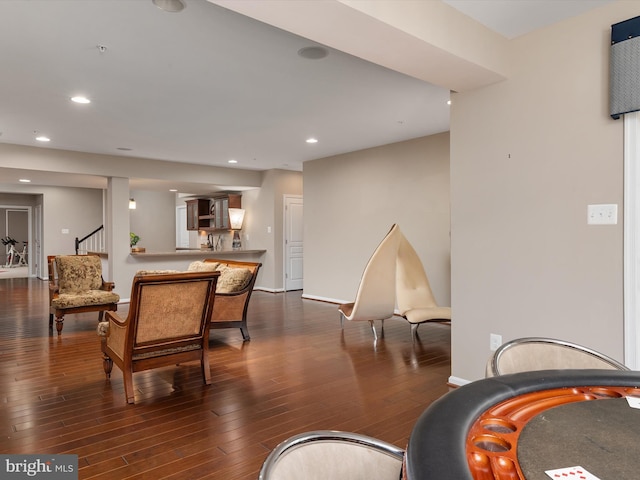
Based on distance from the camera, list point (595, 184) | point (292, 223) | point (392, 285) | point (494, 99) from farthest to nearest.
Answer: point (292, 223), point (392, 285), point (494, 99), point (595, 184)

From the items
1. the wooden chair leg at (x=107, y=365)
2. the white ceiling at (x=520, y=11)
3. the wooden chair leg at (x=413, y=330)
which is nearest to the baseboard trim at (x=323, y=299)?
the wooden chair leg at (x=413, y=330)

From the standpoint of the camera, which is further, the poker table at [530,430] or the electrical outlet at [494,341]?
the electrical outlet at [494,341]

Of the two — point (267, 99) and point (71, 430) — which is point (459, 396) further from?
point (267, 99)

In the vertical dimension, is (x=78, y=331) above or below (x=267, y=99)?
below

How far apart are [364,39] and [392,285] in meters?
3.10

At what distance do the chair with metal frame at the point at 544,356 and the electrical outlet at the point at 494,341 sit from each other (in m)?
1.38

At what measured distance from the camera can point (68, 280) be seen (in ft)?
17.8

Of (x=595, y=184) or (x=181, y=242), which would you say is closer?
(x=595, y=184)

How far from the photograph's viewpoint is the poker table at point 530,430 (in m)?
0.71

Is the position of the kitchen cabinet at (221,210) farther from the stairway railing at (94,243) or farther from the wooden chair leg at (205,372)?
the wooden chair leg at (205,372)

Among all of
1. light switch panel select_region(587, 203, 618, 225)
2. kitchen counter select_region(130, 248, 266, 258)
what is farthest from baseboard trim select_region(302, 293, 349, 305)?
light switch panel select_region(587, 203, 618, 225)

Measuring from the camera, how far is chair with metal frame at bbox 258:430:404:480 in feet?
2.86

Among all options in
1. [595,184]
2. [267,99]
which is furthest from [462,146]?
[267,99]

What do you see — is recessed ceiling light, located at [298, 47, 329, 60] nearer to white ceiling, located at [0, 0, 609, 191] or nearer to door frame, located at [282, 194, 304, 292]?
white ceiling, located at [0, 0, 609, 191]
